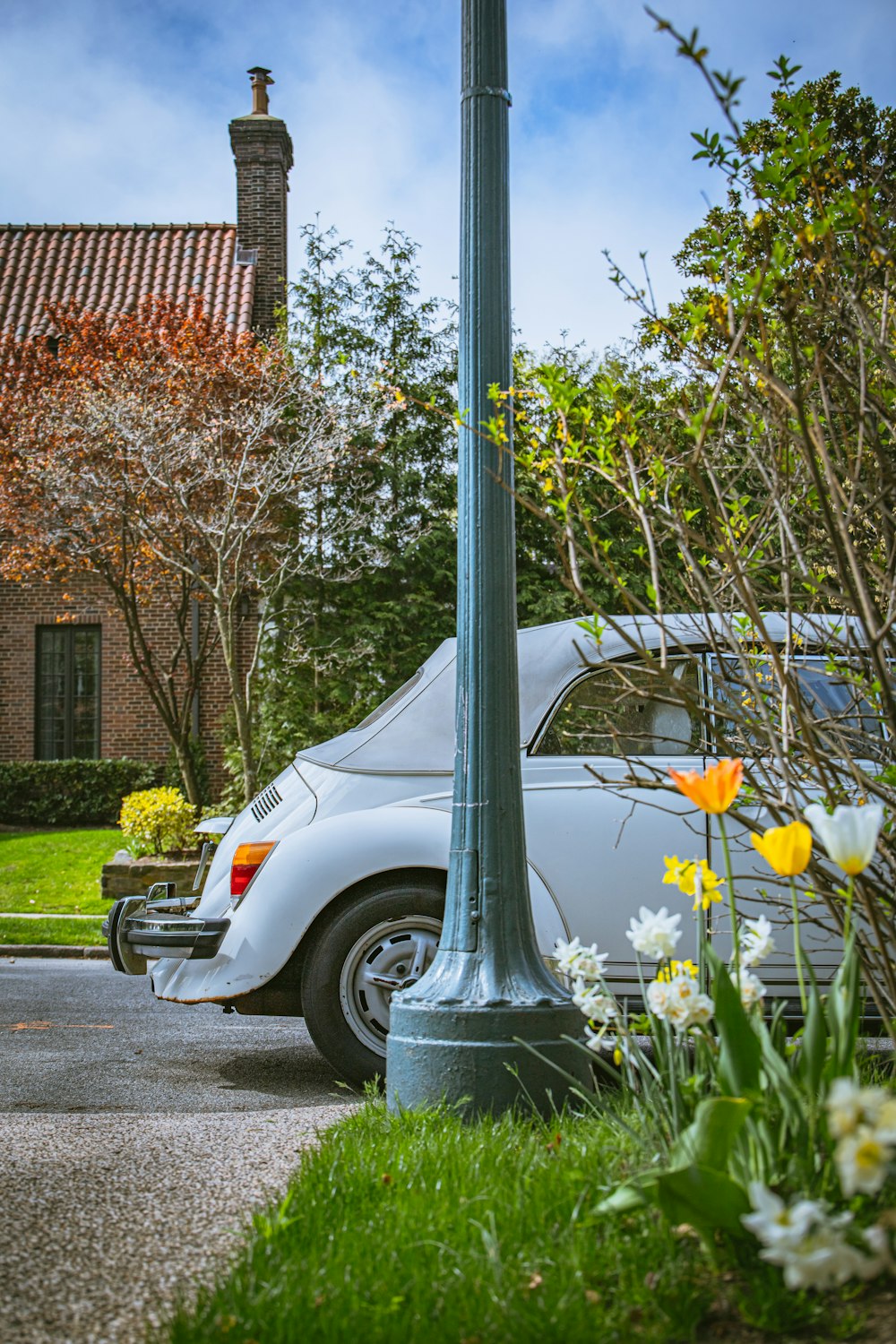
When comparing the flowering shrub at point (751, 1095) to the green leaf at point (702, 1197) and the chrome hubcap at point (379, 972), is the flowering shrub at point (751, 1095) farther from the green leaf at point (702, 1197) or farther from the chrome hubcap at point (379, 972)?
the chrome hubcap at point (379, 972)

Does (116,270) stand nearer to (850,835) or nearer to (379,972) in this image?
(379,972)

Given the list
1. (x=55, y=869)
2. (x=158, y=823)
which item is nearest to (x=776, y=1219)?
(x=158, y=823)

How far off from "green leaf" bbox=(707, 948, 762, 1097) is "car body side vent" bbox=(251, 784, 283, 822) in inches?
133

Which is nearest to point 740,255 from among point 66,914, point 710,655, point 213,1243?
point 710,655

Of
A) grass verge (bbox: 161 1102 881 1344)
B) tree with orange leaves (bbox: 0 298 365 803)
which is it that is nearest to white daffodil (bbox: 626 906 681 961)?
grass verge (bbox: 161 1102 881 1344)

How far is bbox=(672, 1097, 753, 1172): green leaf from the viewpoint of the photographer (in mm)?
2260

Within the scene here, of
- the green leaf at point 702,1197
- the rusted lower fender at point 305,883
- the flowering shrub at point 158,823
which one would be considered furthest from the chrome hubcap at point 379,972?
the flowering shrub at point 158,823

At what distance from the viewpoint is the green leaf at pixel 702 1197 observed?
2197 mm

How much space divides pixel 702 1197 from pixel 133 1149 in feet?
6.69

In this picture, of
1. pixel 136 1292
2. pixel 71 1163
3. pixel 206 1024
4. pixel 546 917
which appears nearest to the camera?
pixel 136 1292

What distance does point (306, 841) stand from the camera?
499 centimetres

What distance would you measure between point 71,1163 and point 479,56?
373 centimetres

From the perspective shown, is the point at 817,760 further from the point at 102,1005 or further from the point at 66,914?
the point at 66,914

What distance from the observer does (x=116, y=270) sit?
71.2 ft
